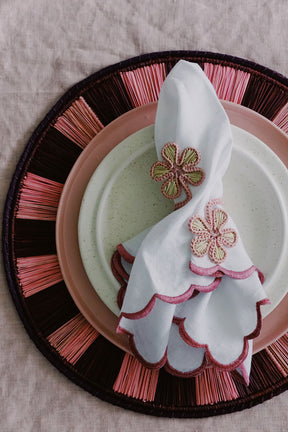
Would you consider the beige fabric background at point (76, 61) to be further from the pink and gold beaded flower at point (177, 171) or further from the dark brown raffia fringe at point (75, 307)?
the pink and gold beaded flower at point (177, 171)

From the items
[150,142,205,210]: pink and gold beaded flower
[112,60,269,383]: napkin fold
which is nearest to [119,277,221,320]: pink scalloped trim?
[112,60,269,383]: napkin fold

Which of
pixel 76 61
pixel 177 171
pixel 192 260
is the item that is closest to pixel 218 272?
pixel 192 260

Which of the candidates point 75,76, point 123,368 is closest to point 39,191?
point 75,76

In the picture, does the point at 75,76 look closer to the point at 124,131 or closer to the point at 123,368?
the point at 124,131

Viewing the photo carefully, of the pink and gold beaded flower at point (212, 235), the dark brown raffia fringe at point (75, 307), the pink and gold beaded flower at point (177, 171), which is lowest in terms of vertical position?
the dark brown raffia fringe at point (75, 307)

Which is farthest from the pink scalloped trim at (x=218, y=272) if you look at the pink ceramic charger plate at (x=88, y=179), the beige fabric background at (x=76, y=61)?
the beige fabric background at (x=76, y=61)
